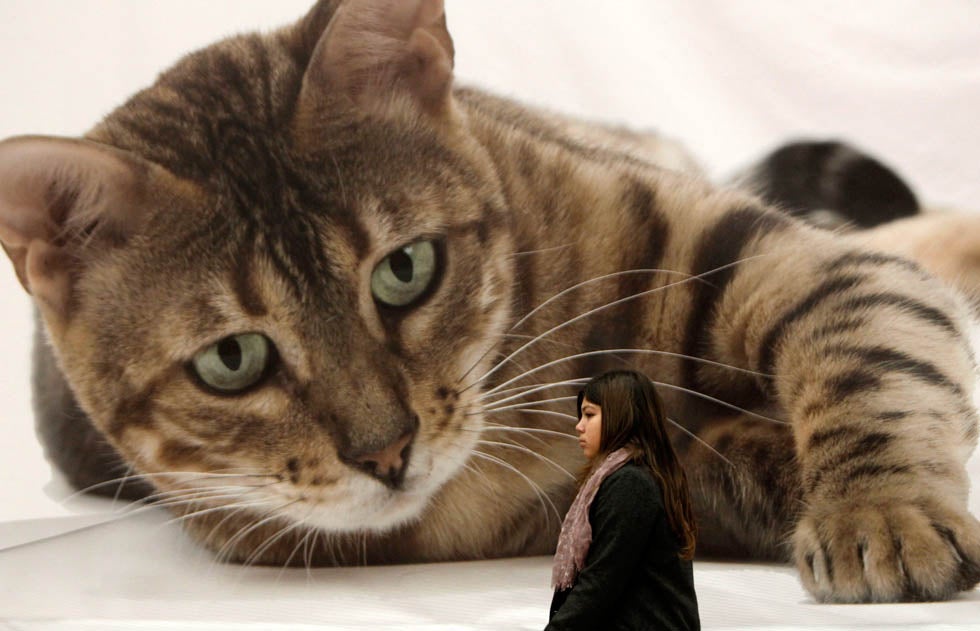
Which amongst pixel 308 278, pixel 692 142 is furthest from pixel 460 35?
pixel 308 278

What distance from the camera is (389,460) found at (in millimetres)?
1064

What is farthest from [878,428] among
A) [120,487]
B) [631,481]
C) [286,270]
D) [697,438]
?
[120,487]

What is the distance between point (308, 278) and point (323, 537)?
38 centimetres

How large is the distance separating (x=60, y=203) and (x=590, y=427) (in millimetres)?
658

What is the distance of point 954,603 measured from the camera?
0.95 metres

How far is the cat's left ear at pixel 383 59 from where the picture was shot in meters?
1.15

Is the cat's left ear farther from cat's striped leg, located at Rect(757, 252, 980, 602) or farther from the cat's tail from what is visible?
the cat's tail

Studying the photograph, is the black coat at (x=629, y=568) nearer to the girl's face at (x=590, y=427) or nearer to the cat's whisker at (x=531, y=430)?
the girl's face at (x=590, y=427)

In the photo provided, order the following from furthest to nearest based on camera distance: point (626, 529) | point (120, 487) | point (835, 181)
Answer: point (835, 181)
point (120, 487)
point (626, 529)

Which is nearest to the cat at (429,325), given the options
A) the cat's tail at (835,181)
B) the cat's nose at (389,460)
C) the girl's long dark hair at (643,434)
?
the cat's nose at (389,460)

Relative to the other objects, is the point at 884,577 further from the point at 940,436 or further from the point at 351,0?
the point at 351,0

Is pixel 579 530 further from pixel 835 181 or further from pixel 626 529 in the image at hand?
pixel 835 181

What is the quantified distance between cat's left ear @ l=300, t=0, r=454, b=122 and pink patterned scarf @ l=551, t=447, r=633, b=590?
0.58 metres

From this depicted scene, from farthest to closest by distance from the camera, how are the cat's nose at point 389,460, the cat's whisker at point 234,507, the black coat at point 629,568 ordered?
the cat's whisker at point 234,507 → the cat's nose at point 389,460 → the black coat at point 629,568
